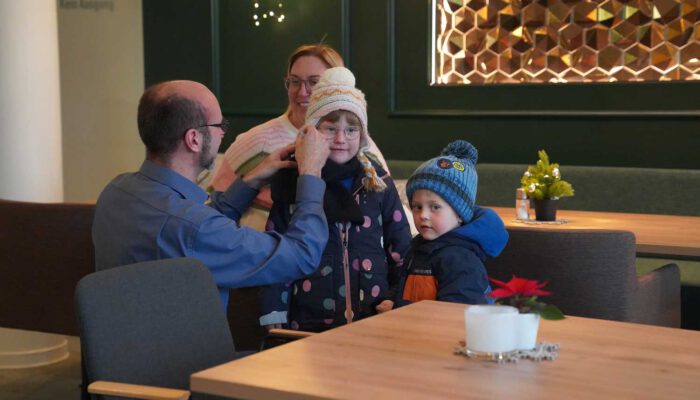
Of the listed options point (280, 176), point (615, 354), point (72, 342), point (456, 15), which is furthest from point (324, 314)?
point (456, 15)

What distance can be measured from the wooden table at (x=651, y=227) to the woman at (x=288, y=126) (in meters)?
0.84

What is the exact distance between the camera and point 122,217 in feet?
8.75

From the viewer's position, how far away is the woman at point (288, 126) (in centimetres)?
367

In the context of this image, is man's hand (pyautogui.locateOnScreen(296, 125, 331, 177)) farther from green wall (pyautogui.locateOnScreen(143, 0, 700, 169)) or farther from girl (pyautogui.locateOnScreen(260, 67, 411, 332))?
green wall (pyautogui.locateOnScreen(143, 0, 700, 169))

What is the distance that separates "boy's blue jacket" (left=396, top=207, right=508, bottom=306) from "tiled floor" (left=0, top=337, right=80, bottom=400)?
2.38 m

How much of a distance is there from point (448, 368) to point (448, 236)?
947 mm

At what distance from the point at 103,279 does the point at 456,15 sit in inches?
173

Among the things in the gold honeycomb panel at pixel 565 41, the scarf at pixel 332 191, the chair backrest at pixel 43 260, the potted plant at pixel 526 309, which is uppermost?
the gold honeycomb panel at pixel 565 41

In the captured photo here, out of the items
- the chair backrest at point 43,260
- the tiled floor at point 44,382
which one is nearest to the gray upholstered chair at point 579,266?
the chair backrest at point 43,260

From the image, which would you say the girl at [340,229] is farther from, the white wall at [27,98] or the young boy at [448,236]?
the white wall at [27,98]

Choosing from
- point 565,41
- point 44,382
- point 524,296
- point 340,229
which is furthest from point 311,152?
point 565,41

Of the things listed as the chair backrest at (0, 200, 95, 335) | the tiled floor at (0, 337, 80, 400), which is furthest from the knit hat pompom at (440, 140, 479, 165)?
the tiled floor at (0, 337, 80, 400)

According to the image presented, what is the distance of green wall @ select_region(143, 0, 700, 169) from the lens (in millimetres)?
5742

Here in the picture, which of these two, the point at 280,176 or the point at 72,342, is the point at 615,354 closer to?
the point at 280,176
